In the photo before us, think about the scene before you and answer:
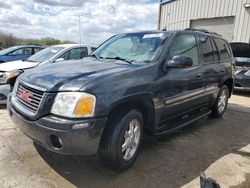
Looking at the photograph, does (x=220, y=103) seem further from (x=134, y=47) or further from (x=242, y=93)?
(x=242, y=93)

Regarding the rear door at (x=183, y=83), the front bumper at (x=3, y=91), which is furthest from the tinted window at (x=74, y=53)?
the rear door at (x=183, y=83)

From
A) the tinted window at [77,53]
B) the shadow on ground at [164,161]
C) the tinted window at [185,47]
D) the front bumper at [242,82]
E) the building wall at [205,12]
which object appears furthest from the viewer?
the building wall at [205,12]

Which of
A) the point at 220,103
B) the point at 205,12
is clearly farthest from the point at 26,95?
the point at 205,12

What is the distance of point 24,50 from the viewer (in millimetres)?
10516

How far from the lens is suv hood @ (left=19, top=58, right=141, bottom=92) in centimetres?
268

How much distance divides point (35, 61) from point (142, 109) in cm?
455

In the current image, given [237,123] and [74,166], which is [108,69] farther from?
[237,123]

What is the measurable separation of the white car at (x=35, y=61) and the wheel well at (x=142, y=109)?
3.43 meters

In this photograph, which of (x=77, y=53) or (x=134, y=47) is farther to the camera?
(x=77, y=53)

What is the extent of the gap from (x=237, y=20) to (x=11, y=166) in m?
12.5

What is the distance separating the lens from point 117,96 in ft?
9.09

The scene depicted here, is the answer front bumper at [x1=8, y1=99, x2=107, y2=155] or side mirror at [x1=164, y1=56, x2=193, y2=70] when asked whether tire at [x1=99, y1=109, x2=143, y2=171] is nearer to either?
front bumper at [x1=8, y1=99, x2=107, y2=155]

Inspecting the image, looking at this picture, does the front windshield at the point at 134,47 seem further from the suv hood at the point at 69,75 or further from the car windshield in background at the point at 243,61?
the car windshield in background at the point at 243,61

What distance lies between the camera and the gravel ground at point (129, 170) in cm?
291
